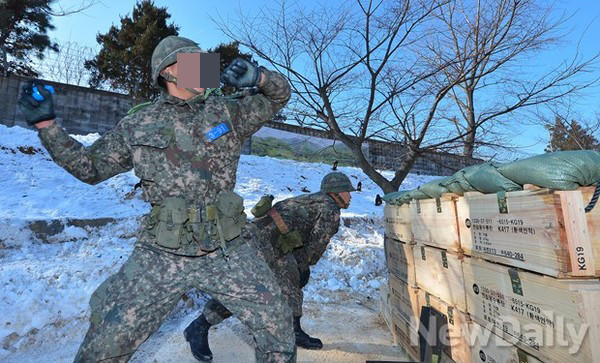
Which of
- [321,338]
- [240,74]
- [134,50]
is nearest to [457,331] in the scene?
[321,338]

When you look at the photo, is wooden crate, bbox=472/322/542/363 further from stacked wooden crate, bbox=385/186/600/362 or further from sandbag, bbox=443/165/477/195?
sandbag, bbox=443/165/477/195

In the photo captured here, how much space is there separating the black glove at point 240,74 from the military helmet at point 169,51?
0.34 meters

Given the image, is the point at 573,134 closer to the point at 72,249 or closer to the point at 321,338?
the point at 321,338

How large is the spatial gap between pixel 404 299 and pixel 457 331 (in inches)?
32.9

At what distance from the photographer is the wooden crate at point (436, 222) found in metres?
2.08

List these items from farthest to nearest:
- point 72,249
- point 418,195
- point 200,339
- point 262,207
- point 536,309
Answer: point 72,249 → point 262,207 → point 200,339 → point 418,195 → point 536,309

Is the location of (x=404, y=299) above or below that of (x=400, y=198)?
below

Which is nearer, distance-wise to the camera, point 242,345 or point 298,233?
point 242,345

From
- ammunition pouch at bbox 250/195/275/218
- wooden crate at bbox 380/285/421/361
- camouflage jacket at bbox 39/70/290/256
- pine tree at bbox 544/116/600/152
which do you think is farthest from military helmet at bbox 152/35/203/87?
pine tree at bbox 544/116/600/152

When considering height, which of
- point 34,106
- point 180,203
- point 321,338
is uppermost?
point 34,106

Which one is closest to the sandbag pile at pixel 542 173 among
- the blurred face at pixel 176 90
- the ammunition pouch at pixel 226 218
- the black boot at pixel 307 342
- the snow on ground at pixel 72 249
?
the ammunition pouch at pixel 226 218

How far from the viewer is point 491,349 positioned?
1.78m

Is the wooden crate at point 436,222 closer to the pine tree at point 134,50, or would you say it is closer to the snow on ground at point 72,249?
the snow on ground at point 72,249

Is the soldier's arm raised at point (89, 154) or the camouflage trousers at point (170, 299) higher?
the soldier's arm raised at point (89, 154)
